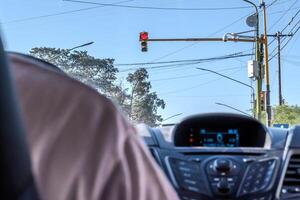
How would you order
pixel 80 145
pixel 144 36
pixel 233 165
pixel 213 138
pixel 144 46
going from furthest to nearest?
pixel 144 36 → pixel 144 46 → pixel 213 138 → pixel 233 165 → pixel 80 145

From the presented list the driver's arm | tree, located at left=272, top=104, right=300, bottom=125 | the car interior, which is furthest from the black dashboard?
tree, located at left=272, top=104, right=300, bottom=125

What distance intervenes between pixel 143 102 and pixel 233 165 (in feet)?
13.8

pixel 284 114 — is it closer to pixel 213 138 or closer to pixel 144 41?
pixel 144 41

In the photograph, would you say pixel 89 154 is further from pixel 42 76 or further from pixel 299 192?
pixel 299 192

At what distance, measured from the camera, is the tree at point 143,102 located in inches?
213

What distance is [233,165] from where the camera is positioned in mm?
2850

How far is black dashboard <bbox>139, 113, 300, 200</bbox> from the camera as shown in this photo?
9.14 feet

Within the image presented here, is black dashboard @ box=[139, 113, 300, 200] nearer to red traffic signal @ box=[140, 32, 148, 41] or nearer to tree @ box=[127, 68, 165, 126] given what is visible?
tree @ box=[127, 68, 165, 126]

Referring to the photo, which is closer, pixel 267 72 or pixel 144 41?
pixel 144 41

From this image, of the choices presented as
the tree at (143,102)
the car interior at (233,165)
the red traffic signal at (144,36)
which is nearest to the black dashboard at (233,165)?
the car interior at (233,165)

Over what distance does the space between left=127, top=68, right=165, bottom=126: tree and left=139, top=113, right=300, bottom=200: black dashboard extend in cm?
78

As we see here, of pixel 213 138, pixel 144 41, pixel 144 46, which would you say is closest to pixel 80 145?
pixel 213 138

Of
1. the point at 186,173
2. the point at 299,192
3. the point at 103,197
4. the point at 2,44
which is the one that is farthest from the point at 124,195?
the point at 299,192

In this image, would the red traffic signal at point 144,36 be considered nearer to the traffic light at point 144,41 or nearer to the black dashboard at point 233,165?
the traffic light at point 144,41
